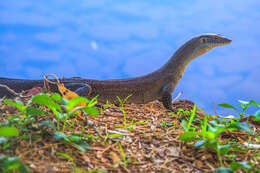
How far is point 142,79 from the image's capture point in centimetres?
511

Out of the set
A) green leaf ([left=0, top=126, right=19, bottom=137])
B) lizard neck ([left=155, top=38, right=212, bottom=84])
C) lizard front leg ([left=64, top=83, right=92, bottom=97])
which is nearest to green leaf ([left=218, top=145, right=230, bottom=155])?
green leaf ([left=0, top=126, right=19, bottom=137])

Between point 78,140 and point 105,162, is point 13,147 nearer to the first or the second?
point 78,140

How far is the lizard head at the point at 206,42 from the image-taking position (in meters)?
5.25

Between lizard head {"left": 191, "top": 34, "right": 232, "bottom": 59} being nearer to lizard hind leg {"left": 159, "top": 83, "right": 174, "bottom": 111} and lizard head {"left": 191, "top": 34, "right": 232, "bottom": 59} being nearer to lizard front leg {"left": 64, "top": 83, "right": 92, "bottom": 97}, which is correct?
lizard hind leg {"left": 159, "top": 83, "right": 174, "bottom": 111}

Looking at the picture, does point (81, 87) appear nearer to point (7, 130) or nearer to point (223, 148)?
point (7, 130)

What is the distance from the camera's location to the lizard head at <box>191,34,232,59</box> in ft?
17.2

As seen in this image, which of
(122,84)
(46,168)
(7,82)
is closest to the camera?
(46,168)

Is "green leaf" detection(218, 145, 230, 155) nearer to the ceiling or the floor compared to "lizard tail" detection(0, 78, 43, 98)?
nearer to the floor

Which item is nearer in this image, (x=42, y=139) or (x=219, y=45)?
(x=42, y=139)

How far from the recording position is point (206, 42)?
5289mm

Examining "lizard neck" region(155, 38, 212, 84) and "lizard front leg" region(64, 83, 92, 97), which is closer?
"lizard front leg" region(64, 83, 92, 97)

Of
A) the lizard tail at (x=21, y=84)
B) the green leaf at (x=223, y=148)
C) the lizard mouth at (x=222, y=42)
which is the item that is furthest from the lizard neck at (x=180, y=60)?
the green leaf at (x=223, y=148)

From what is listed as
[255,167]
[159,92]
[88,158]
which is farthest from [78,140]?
[159,92]

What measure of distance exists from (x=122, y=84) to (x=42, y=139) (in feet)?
10.0
